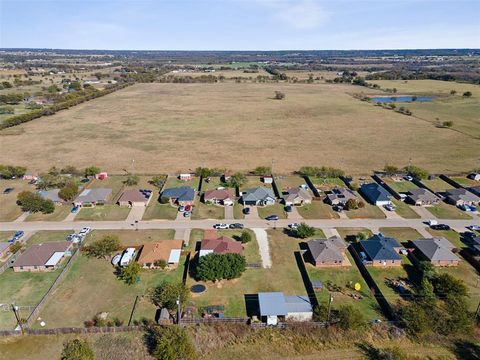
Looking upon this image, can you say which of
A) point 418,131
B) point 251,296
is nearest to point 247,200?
Answer: point 251,296

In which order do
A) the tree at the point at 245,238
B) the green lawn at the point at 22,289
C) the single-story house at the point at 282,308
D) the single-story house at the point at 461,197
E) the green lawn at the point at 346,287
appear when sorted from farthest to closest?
the single-story house at the point at 461,197
the tree at the point at 245,238
the green lawn at the point at 346,287
the green lawn at the point at 22,289
the single-story house at the point at 282,308

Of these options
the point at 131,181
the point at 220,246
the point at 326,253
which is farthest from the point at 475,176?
the point at 131,181

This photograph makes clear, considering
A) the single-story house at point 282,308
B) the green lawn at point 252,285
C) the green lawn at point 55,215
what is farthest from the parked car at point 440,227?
the green lawn at point 55,215

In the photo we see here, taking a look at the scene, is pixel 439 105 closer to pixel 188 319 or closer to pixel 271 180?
pixel 271 180

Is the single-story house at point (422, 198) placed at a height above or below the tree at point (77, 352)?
below

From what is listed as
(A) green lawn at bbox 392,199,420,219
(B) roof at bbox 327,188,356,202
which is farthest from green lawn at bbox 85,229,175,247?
(A) green lawn at bbox 392,199,420,219

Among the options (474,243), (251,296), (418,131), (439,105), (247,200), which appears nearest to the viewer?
(251,296)

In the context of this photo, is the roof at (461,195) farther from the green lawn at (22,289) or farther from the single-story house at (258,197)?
the green lawn at (22,289)
